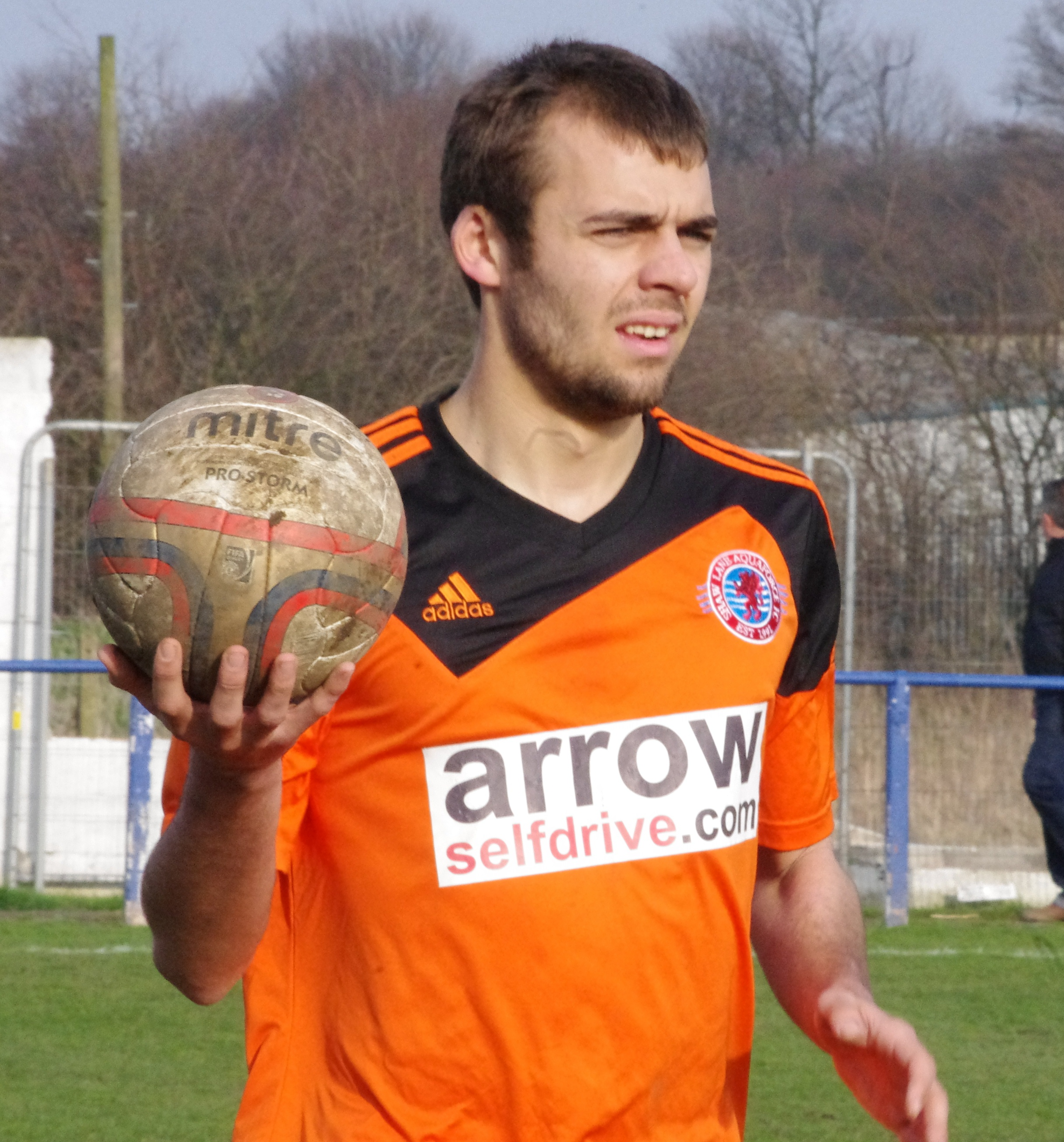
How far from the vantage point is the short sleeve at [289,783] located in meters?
2.61

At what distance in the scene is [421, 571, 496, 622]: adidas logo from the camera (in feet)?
8.93

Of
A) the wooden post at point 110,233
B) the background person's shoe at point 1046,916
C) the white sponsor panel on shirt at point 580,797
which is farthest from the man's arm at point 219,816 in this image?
the wooden post at point 110,233

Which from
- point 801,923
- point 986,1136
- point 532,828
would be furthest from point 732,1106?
point 986,1136

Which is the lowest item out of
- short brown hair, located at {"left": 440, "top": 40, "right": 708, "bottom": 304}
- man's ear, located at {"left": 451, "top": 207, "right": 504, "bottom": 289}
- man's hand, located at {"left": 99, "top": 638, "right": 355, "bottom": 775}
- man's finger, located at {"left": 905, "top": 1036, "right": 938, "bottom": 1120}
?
man's finger, located at {"left": 905, "top": 1036, "right": 938, "bottom": 1120}

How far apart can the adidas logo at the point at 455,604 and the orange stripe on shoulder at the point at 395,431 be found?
0.26 meters

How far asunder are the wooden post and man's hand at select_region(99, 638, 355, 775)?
17.0 meters

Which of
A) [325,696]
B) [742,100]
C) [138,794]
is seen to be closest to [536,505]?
[325,696]

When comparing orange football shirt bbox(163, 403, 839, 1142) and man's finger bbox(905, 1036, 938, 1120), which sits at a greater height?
orange football shirt bbox(163, 403, 839, 1142)

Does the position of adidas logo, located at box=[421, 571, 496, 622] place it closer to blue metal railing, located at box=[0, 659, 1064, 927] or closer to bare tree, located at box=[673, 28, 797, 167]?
blue metal railing, located at box=[0, 659, 1064, 927]

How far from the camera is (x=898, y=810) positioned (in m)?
9.83

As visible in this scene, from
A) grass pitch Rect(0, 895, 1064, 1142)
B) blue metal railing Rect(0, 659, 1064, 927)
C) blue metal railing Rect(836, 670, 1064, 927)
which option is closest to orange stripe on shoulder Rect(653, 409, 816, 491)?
grass pitch Rect(0, 895, 1064, 1142)

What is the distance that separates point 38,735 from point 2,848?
0.72 m

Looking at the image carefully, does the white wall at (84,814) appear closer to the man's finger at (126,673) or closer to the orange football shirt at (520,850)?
the orange football shirt at (520,850)

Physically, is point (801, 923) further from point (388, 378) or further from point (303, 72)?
point (303, 72)
